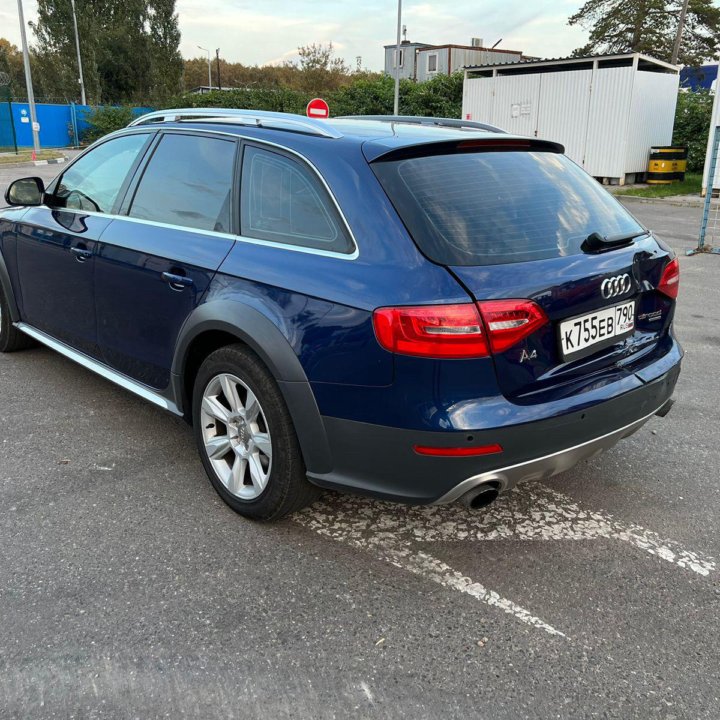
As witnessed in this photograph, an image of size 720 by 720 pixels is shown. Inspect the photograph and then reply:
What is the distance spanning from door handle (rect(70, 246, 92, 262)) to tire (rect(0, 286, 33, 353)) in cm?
130

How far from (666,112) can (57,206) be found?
21.0 metres

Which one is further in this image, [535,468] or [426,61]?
[426,61]

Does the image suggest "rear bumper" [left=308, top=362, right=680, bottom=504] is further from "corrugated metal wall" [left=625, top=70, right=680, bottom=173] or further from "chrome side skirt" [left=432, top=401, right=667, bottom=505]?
"corrugated metal wall" [left=625, top=70, right=680, bottom=173]

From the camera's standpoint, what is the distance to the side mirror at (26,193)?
4.44 m

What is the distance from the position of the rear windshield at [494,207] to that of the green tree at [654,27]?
4299 cm

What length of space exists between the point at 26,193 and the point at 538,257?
11.0 ft

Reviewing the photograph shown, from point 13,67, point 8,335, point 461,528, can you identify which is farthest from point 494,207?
point 13,67

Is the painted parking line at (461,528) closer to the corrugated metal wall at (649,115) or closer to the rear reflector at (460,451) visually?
the rear reflector at (460,451)

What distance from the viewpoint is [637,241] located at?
3.02m

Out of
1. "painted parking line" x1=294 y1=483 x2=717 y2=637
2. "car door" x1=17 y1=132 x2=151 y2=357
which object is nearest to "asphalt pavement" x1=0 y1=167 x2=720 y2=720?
"painted parking line" x1=294 y1=483 x2=717 y2=637

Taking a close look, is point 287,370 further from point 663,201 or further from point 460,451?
point 663,201

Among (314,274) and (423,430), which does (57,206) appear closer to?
(314,274)

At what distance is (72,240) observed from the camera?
Answer: 3.92 meters

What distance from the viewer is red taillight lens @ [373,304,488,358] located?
2.33 m
